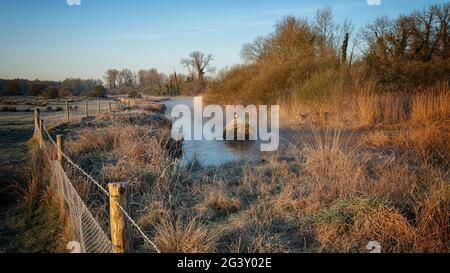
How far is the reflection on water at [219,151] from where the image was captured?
9.55 meters

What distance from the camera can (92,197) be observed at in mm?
5703

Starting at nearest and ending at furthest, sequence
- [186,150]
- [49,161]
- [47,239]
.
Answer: [47,239], [49,161], [186,150]

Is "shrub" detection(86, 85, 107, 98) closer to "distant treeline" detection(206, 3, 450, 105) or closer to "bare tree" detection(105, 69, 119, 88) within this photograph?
"bare tree" detection(105, 69, 119, 88)

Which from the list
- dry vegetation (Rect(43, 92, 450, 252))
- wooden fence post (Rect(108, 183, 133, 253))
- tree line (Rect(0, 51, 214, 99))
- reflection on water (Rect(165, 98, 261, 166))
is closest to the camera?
wooden fence post (Rect(108, 183, 133, 253))

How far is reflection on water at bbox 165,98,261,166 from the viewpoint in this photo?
31.3ft

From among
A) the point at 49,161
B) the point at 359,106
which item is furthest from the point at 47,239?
the point at 359,106

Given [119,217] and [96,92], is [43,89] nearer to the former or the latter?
[96,92]

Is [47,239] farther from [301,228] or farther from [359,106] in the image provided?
[359,106]

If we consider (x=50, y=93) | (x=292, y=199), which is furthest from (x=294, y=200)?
(x=50, y=93)

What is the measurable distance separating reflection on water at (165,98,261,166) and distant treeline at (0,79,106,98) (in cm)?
3167

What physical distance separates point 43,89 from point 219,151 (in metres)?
37.5

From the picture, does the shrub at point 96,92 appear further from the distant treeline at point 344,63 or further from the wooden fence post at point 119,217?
the wooden fence post at point 119,217

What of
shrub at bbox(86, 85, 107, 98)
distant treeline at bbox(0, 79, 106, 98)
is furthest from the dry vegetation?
shrub at bbox(86, 85, 107, 98)

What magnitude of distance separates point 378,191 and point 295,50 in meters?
16.4
